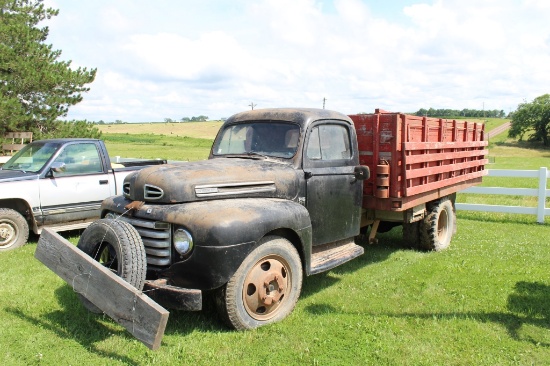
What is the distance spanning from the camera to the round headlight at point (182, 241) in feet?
13.8

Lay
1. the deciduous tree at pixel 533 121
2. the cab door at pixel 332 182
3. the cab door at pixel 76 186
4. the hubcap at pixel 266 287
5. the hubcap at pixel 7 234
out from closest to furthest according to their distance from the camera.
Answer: the hubcap at pixel 266 287, the cab door at pixel 332 182, the hubcap at pixel 7 234, the cab door at pixel 76 186, the deciduous tree at pixel 533 121

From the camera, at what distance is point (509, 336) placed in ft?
15.0

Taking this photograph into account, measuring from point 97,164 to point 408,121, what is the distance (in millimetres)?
5477

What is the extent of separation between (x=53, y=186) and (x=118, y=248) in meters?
4.52

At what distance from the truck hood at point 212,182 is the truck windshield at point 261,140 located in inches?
10.6

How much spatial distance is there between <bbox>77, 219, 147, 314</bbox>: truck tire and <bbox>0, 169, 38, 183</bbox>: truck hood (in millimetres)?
3879

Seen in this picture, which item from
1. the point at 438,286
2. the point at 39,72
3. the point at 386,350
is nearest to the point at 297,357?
the point at 386,350

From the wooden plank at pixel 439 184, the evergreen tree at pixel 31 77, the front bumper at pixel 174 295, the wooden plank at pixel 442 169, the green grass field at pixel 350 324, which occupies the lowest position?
the green grass field at pixel 350 324

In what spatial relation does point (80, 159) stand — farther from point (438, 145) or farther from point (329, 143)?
point (438, 145)

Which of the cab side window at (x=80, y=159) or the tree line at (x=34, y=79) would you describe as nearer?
the cab side window at (x=80, y=159)

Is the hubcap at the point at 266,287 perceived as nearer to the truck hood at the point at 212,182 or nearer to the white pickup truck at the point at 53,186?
the truck hood at the point at 212,182

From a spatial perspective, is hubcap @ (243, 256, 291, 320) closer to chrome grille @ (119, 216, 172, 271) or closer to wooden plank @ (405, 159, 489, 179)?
chrome grille @ (119, 216, 172, 271)

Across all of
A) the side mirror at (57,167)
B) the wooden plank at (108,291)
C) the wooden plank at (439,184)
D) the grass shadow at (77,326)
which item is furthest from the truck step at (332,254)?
the side mirror at (57,167)

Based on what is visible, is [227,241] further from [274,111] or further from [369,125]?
[369,125]
